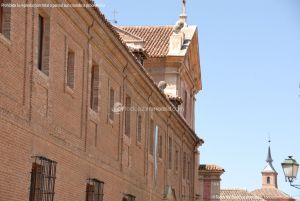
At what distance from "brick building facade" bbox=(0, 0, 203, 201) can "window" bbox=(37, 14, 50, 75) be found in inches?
0.8

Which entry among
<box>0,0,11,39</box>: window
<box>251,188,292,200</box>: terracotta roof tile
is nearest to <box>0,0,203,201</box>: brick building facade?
<box>0,0,11,39</box>: window

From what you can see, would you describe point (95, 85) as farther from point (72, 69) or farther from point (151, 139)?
point (151, 139)

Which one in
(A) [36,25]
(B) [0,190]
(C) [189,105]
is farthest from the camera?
(C) [189,105]

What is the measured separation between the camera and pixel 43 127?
17.4m

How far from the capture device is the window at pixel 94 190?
21.6 metres

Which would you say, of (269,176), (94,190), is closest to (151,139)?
(94,190)

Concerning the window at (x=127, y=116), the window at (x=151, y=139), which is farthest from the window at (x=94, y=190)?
the window at (x=151, y=139)

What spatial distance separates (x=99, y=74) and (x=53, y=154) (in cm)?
Result: 493

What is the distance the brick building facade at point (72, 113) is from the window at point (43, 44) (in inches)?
0.8

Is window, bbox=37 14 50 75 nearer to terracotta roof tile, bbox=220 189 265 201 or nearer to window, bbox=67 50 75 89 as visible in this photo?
window, bbox=67 50 75 89

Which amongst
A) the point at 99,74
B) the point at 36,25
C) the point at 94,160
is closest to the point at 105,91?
the point at 99,74

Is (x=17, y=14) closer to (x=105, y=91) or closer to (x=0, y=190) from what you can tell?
(x=0, y=190)

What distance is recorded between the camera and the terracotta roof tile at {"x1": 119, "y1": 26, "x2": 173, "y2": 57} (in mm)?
47531

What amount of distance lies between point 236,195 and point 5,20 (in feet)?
251
